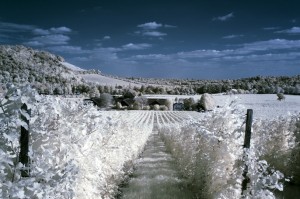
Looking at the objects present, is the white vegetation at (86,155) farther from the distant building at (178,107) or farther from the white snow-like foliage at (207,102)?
the distant building at (178,107)

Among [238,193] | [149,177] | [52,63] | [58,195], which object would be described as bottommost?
[149,177]

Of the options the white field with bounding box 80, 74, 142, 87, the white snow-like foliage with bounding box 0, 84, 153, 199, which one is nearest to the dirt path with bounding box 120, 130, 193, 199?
the white snow-like foliage with bounding box 0, 84, 153, 199

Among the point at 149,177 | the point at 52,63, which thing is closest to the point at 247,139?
the point at 149,177

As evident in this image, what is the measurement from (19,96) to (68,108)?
2.37 metres

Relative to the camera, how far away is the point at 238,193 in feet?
Result: 24.0

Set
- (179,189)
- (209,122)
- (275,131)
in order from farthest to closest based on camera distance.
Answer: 1. (275,131)
2. (179,189)
3. (209,122)

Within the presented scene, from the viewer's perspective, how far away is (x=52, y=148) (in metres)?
5.52

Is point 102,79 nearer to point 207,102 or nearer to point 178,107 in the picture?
point 178,107

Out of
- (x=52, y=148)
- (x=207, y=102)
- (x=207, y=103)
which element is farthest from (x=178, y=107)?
(x=52, y=148)

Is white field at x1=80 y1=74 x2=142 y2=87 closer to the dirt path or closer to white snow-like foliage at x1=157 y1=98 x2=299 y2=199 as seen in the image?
the dirt path

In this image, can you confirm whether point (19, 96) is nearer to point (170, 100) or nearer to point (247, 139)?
point (247, 139)

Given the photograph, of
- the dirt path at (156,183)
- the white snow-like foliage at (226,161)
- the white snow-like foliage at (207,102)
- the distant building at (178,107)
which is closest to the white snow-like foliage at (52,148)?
the dirt path at (156,183)

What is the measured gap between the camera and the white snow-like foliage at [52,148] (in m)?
3.82

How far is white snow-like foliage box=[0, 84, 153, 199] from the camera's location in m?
3.82
